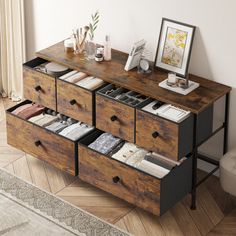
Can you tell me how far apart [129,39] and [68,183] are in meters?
0.94

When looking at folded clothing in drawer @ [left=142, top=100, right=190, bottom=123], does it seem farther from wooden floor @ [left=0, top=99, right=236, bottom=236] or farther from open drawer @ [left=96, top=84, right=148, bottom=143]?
wooden floor @ [left=0, top=99, right=236, bottom=236]

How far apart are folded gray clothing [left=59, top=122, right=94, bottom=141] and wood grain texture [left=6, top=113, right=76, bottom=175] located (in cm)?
5

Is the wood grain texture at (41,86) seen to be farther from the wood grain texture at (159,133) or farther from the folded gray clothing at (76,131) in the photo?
the wood grain texture at (159,133)

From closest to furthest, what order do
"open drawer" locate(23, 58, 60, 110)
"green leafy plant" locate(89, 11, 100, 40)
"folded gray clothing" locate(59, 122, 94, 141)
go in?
"folded gray clothing" locate(59, 122, 94, 141)
"open drawer" locate(23, 58, 60, 110)
"green leafy plant" locate(89, 11, 100, 40)

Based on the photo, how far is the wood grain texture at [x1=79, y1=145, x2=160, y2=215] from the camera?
391cm

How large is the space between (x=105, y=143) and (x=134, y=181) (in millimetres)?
327

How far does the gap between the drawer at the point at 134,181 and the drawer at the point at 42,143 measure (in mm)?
79

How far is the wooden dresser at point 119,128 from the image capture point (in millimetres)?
3910

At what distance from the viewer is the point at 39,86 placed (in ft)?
14.5

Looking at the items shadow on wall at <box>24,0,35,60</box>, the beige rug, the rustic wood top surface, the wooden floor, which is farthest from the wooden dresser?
shadow on wall at <box>24,0,35,60</box>

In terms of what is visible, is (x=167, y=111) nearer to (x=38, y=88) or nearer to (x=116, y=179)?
(x=116, y=179)

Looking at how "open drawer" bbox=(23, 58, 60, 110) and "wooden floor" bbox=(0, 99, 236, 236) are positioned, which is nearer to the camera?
"wooden floor" bbox=(0, 99, 236, 236)

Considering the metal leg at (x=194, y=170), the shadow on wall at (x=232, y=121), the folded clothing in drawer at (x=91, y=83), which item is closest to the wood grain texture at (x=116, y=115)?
the folded clothing in drawer at (x=91, y=83)

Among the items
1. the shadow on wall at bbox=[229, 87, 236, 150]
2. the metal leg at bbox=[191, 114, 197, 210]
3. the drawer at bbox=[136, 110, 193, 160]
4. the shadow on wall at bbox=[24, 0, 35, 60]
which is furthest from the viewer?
the shadow on wall at bbox=[24, 0, 35, 60]
